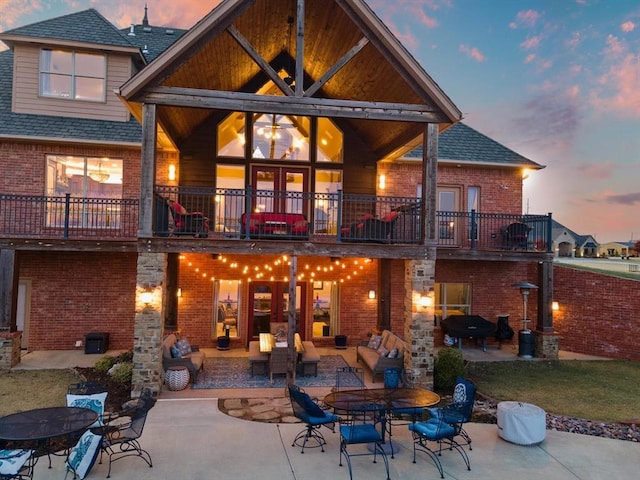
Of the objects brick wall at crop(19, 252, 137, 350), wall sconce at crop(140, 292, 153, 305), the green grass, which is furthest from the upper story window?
the green grass

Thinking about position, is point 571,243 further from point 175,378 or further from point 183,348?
point 175,378

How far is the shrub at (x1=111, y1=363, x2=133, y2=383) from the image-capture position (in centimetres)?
955

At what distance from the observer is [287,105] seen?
9555 mm

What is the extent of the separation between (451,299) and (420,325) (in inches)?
220

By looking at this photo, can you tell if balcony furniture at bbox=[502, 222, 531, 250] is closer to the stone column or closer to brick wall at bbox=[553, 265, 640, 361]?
brick wall at bbox=[553, 265, 640, 361]

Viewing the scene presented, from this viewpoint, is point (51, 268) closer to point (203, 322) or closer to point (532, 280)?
point (203, 322)

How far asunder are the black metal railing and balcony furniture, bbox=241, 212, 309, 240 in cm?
369

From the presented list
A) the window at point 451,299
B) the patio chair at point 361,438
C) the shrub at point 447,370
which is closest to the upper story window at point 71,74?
the patio chair at point 361,438

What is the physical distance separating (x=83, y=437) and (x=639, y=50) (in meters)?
25.8

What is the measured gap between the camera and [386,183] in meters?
14.1

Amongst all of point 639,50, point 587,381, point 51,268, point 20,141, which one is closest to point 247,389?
point 51,268

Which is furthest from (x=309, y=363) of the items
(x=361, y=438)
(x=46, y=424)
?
(x=46, y=424)

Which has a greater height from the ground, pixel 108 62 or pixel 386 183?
pixel 108 62

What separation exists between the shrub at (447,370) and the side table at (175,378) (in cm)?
595
